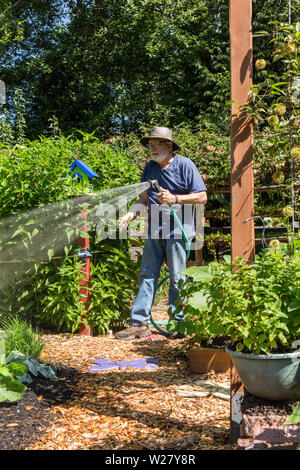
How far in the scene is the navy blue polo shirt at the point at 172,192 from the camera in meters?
4.04

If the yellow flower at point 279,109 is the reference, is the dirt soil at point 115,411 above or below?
below

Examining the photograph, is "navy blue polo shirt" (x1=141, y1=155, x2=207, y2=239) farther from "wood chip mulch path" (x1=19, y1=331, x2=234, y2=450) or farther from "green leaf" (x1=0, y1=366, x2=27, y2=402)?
"green leaf" (x1=0, y1=366, x2=27, y2=402)

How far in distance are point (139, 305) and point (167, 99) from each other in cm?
933

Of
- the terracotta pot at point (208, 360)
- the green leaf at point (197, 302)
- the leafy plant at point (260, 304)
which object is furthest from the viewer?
the terracotta pot at point (208, 360)

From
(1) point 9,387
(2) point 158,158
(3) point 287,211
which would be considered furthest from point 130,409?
(2) point 158,158

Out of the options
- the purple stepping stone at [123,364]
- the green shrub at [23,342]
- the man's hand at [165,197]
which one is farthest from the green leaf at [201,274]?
the man's hand at [165,197]

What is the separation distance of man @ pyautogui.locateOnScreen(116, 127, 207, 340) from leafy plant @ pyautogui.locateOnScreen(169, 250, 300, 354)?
1.94 m

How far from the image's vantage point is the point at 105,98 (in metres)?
13.2

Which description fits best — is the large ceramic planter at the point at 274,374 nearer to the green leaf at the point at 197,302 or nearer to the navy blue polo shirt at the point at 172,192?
the green leaf at the point at 197,302

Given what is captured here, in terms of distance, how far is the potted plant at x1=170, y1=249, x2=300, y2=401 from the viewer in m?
1.87

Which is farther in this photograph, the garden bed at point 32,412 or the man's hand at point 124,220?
the man's hand at point 124,220

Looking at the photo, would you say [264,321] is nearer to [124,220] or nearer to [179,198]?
[179,198]

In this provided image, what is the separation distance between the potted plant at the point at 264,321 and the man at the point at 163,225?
1.99 metres
